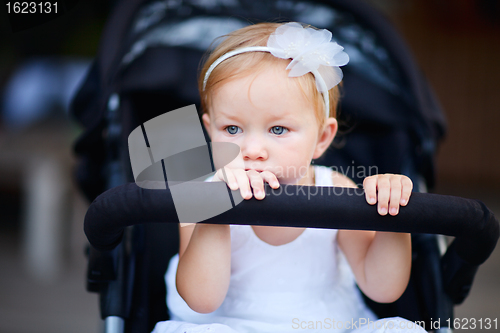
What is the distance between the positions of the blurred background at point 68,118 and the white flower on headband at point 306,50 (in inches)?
72.0

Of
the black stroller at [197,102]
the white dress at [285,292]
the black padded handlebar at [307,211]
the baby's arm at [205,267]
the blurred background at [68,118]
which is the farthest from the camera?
the blurred background at [68,118]

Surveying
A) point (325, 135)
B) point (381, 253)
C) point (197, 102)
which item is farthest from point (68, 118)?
point (381, 253)

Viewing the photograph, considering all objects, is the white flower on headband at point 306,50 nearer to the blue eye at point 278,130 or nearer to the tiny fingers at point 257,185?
the blue eye at point 278,130

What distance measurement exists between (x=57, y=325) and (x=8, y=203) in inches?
70.4

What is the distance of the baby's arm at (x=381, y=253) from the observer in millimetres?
729

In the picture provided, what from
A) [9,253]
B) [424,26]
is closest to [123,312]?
[9,253]

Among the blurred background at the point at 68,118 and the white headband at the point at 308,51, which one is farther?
the blurred background at the point at 68,118

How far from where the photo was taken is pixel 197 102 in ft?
4.89

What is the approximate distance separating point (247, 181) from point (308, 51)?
34 centimetres

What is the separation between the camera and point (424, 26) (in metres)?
3.65

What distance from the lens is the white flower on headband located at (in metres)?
0.90

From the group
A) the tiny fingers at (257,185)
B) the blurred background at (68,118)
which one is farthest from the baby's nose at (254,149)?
the blurred background at (68,118)

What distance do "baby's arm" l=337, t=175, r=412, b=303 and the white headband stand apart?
0.88 ft

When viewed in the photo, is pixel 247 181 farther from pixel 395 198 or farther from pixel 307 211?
pixel 395 198
